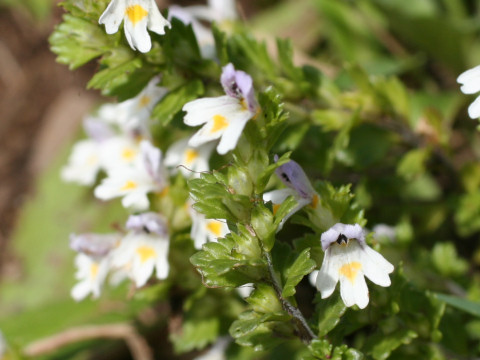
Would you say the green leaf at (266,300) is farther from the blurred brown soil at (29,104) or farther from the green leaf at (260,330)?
the blurred brown soil at (29,104)

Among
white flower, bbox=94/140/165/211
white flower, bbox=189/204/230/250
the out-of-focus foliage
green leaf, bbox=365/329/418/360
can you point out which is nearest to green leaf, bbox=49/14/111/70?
the out-of-focus foliage

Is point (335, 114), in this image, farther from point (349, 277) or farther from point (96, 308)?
point (96, 308)

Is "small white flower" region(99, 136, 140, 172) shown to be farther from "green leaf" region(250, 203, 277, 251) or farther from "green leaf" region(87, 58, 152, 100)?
"green leaf" region(250, 203, 277, 251)

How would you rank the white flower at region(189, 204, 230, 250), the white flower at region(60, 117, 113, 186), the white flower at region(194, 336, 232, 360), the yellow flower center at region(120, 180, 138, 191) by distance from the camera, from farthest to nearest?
the white flower at region(60, 117, 113, 186)
the white flower at region(194, 336, 232, 360)
the yellow flower center at region(120, 180, 138, 191)
the white flower at region(189, 204, 230, 250)

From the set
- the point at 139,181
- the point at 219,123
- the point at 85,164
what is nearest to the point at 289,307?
the point at 219,123

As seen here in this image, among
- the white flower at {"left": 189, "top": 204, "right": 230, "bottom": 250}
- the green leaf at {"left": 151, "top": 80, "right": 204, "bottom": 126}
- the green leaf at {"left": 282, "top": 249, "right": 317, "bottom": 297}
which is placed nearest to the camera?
the green leaf at {"left": 282, "top": 249, "right": 317, "bottom": 297}

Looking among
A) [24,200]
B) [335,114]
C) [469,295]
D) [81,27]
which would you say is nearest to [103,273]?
[81,27]
